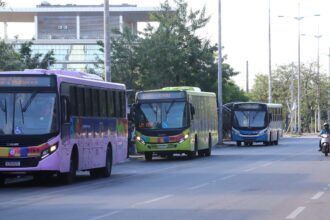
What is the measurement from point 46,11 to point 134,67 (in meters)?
35.5

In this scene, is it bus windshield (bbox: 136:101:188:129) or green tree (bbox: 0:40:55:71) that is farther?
green tree (bbox: 0:40:55:71)

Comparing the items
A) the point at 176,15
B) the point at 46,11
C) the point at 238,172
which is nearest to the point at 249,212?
the point at 238,172

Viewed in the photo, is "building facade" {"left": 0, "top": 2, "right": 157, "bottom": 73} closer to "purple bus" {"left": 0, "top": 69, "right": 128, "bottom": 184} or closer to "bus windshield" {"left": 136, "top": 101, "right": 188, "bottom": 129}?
"bus windshield" {"left": 136, "top": 101, "right": 188, "bottom": 129}

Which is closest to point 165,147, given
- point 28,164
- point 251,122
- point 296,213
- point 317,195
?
point 28,164

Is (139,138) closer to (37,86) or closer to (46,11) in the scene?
(37,86)

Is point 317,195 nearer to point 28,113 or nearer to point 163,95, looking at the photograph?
point 28,113

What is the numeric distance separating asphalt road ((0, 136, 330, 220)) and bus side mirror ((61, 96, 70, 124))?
1798 mm

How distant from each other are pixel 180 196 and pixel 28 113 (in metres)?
5.22

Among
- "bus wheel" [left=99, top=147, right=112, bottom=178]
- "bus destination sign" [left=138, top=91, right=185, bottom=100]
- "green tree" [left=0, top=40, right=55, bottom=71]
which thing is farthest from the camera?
"green tree" [left=0, top=40, right=55, bottom=71]

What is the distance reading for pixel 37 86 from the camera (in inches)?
832

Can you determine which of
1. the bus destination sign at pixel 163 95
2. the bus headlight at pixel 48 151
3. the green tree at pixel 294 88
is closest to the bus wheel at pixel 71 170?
the bus headlight at pixel 48 151

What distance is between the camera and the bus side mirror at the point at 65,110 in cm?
2108

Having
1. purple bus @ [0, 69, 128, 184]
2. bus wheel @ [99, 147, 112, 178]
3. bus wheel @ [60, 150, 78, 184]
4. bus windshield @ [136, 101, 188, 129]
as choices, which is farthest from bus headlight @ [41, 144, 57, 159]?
bus windshield @ [136, 101, 188, 129]

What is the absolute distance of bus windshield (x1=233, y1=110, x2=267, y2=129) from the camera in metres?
56.8
